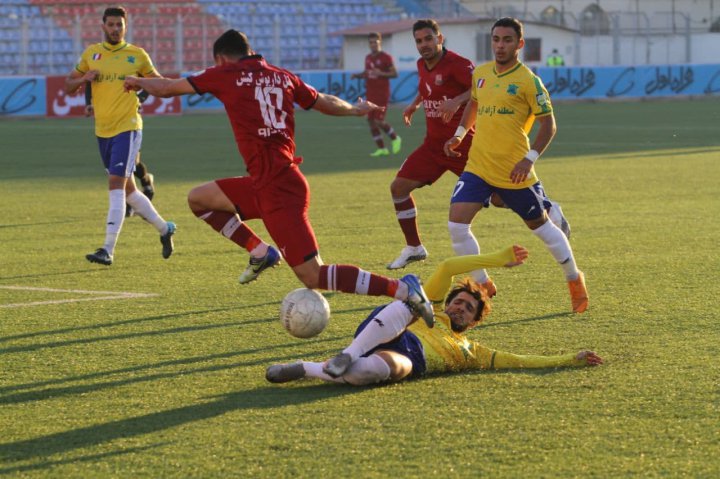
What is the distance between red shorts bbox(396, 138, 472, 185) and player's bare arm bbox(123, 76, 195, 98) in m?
3.54

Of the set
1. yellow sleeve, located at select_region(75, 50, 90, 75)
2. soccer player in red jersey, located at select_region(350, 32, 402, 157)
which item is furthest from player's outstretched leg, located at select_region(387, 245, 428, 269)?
soccer player in red jersey, located at select_region(350, 32, 402, 157)

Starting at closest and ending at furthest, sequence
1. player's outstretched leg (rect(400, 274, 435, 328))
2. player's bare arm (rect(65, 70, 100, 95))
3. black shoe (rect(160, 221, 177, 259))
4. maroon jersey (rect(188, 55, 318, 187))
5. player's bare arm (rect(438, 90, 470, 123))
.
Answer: player's outstretched leg (rect(400, 274, 435, 328))
maroon jersey (rect(188, 55, 318, 187))
player's bare arm (rect(438, 90, 470, 123))
black shoe (rect(160, 221, 177, 259))
player's bare arm (rect(65, 70, 100, 95))

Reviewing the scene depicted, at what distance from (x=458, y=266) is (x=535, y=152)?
1.59 meters

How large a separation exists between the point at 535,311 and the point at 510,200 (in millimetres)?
770

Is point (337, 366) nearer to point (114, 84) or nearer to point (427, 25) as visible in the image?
point (427, 25)

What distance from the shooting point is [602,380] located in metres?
6.37

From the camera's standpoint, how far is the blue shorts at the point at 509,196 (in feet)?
27.1

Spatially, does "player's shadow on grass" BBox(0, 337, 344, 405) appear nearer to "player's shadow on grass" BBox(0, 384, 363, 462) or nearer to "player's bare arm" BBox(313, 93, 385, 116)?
"player's shadow on grass" BBox(0, 384, 363, 462)

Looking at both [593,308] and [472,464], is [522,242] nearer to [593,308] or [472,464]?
[593,308]

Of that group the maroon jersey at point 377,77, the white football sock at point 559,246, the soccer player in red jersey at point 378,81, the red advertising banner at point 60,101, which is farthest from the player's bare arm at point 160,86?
the red advertising banner at point 60,101

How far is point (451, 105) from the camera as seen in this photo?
921 centimetres

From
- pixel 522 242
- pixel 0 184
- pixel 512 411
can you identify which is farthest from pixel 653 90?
pixel 512 411

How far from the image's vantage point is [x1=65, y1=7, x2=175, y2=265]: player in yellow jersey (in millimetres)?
11227

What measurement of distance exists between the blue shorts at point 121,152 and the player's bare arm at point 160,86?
4442 mm
